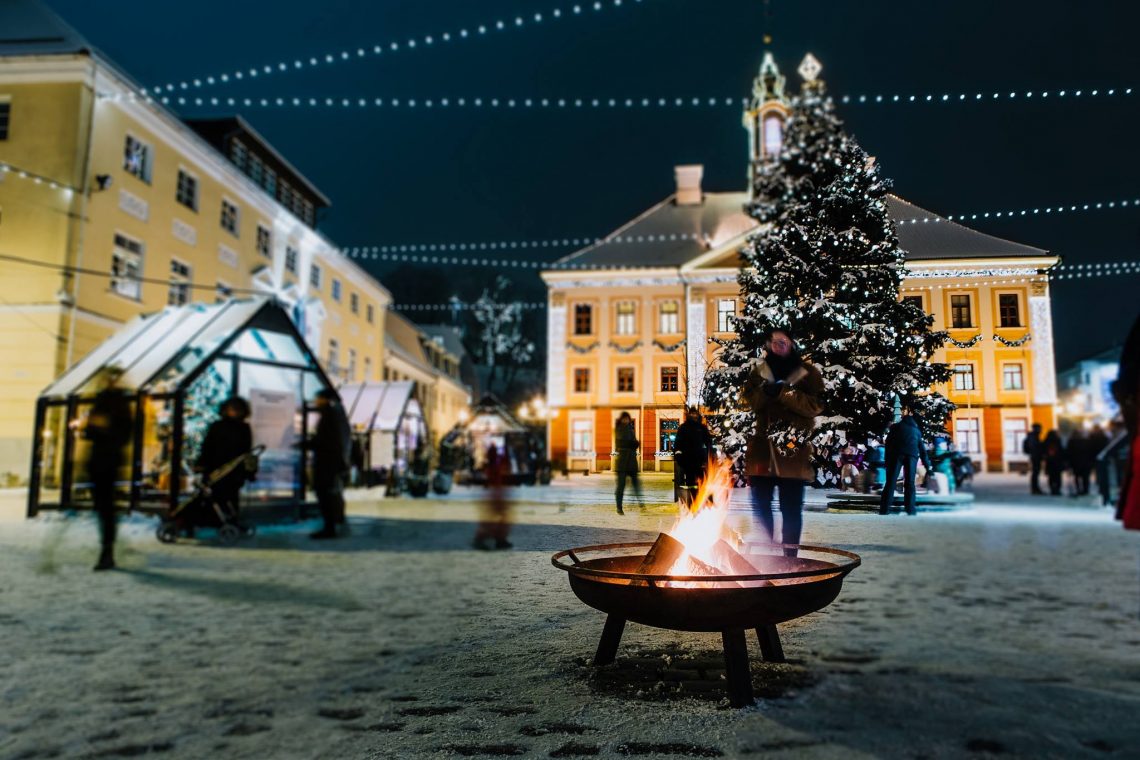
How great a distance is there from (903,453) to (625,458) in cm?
62

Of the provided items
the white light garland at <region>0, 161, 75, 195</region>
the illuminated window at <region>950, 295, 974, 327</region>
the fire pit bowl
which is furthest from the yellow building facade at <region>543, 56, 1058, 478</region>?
the white light garland at <region>0, 161, 75, 195</region>

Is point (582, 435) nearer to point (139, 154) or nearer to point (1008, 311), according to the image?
point (1008, 311)

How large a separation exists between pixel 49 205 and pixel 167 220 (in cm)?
417

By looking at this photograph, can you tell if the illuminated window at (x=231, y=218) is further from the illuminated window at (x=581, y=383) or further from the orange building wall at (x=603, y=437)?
the orange building wall at (x=603, y=437)

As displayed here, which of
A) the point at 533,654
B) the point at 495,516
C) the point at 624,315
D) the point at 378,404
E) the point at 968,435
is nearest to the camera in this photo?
the point at 968,435

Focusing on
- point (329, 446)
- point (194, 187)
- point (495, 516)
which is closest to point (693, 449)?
point (329, 446)

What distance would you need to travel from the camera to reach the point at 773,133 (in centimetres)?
2033

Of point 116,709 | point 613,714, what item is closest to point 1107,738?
point 613,714

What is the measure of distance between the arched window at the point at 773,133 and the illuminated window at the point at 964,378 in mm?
759

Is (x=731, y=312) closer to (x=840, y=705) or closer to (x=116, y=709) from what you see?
(x=840, y=705)

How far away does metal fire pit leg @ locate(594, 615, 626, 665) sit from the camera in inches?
68.0

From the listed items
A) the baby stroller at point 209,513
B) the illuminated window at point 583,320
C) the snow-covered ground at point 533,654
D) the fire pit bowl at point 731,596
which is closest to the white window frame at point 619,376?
the snow-covered ground at point 533,654

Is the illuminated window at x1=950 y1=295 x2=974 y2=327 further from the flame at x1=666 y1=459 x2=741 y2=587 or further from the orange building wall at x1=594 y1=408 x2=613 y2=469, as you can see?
the orange building wall at x1=594 y1=408 x2=613 y2=469

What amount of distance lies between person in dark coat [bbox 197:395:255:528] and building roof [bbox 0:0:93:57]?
14302mm
